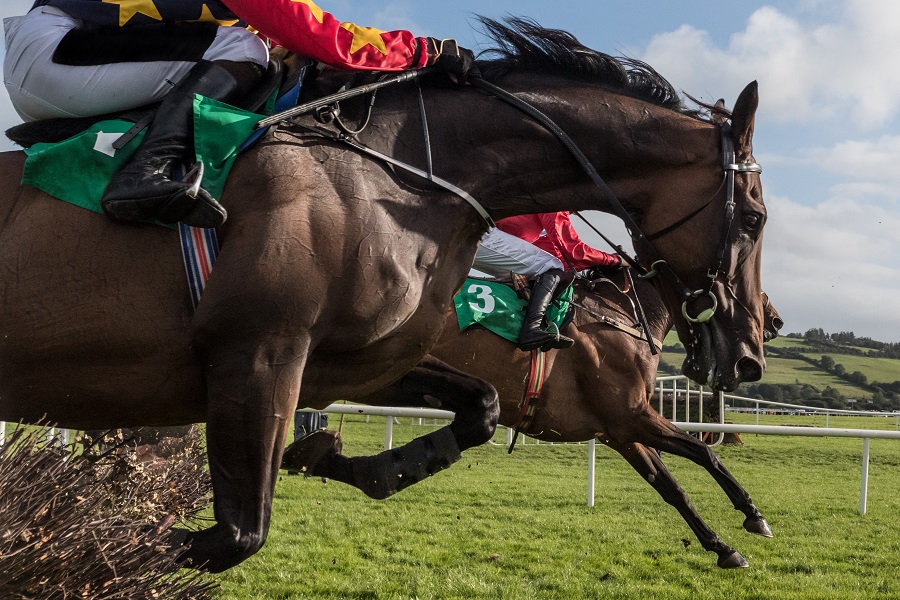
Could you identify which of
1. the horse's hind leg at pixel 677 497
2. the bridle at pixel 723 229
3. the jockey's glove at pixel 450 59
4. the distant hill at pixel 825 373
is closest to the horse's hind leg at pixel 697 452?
the horse's hind leg at pixel 677 497

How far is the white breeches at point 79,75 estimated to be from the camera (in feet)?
9.00

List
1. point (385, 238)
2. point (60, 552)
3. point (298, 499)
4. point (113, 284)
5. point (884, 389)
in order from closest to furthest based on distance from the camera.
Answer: point (60, 552) → point (113, 284) → point (385, 238) → point (298, 499) → point (884, 389)

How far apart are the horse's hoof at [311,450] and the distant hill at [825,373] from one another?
42972 millimetres

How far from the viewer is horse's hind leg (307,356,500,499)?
11.6 feet

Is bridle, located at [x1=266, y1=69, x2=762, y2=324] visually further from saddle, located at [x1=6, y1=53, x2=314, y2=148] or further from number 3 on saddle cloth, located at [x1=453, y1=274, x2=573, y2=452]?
number 3 on saddle cloth, located at [x1=453, y1=274, x2=573, y2=452]

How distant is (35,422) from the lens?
104 inches

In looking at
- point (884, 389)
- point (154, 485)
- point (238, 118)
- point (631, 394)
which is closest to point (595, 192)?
point (238, 118)

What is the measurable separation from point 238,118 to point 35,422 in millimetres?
1060

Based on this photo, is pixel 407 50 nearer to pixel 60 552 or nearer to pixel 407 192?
pixel 407 192

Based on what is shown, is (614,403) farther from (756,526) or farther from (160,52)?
(160,52)

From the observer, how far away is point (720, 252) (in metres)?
3.14

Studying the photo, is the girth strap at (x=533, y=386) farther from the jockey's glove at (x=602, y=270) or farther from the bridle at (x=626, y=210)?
the bridle at (x=626, y=210)

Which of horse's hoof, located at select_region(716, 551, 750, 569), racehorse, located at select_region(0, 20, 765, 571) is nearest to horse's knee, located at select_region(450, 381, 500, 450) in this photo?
racehorse, located at select_region(0, 20, 765, 571)

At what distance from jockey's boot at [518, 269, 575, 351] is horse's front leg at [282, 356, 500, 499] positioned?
158cm
